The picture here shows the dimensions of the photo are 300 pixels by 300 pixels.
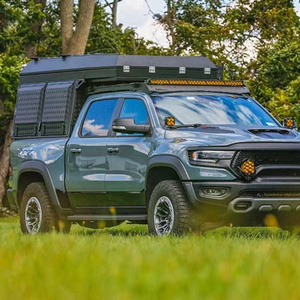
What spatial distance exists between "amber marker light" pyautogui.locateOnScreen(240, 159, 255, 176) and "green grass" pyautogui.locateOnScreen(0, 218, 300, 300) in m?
2.87

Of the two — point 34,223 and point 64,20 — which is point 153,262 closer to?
point 34,223

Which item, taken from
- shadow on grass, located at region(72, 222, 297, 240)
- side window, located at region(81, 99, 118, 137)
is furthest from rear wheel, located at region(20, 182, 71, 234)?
side window, located at region(81, 99, 118, 137)

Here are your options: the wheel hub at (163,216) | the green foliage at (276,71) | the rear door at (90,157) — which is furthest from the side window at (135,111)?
the green foliage at (276,71)

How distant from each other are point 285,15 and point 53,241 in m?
28.7

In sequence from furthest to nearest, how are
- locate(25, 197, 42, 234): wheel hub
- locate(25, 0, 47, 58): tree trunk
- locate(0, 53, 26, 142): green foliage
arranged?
locate(25, 0, 47, 58): tree trunk, locate(0, 53, 26, 142): green foliage, locate(25, 197, 42, 234): wheel hub

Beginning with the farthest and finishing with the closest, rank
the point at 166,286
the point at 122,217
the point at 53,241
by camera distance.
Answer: the point at 122,217
the point at 53,241
the point at 166,286

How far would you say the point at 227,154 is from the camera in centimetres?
1142

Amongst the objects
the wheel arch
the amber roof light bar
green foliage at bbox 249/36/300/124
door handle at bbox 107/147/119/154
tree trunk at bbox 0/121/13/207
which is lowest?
tree trunk at bbox 0/121/13/207

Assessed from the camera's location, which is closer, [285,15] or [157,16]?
[285,15]

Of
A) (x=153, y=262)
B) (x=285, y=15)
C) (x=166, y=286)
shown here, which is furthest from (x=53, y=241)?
(x=285, y=15)

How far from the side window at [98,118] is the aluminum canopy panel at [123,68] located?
0.51 meters

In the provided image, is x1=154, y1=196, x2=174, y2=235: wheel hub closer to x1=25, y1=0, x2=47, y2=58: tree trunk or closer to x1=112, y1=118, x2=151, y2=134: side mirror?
x1=112, y1=118, x2=151, y2=134: side mirror

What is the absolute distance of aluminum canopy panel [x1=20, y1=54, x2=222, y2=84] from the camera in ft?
45.5

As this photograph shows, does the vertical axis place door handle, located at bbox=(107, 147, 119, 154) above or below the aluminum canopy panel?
below
